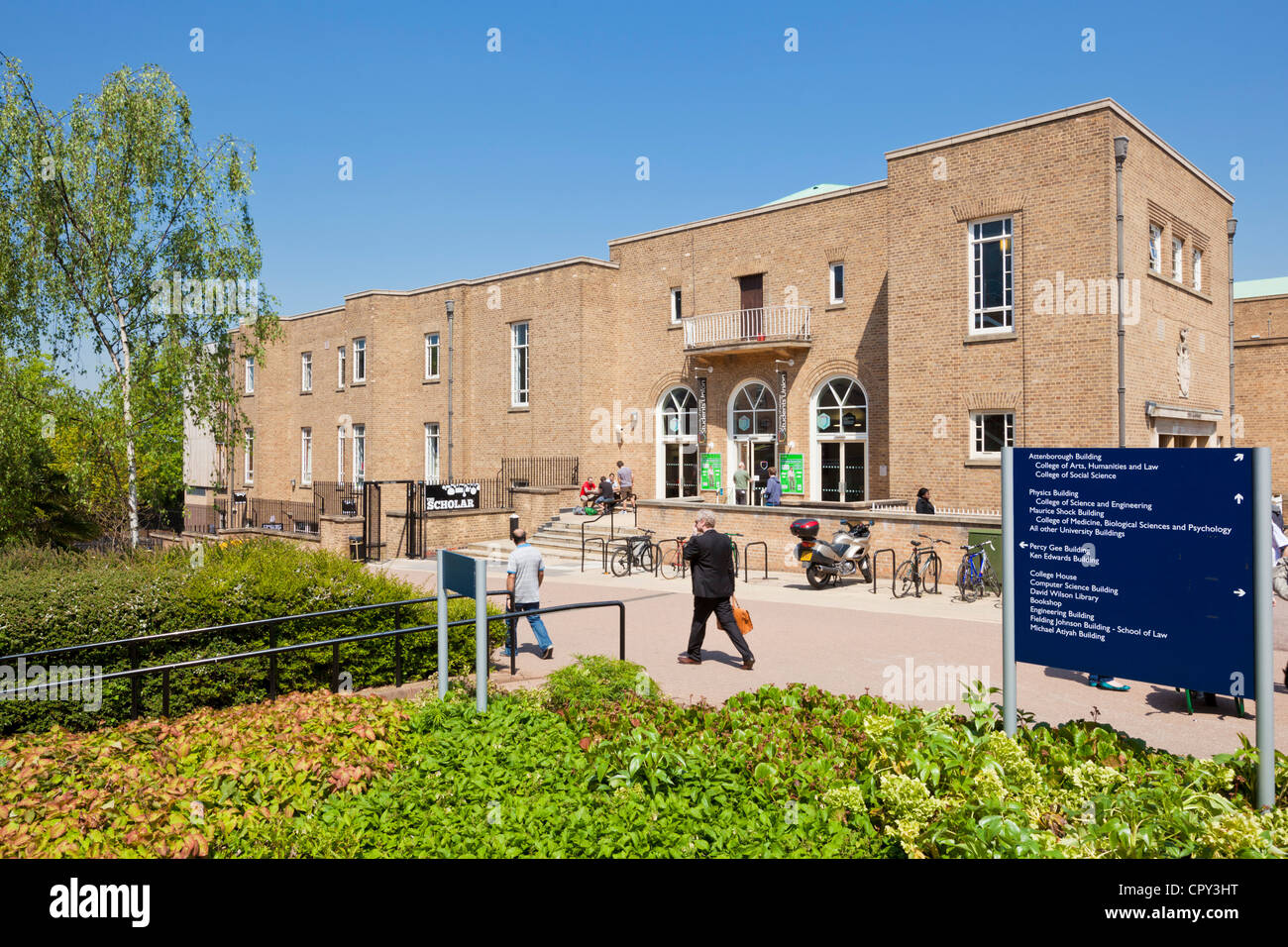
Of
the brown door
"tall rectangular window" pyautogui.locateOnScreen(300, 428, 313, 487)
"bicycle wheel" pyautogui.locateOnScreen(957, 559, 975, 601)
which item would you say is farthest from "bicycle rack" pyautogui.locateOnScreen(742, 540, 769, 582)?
"tall rectangular window" pyautogui.locateOnScreen(300, 428, 313, 487)

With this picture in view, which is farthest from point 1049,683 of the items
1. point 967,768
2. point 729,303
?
point 729,303

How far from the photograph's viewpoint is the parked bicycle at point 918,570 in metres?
16.3

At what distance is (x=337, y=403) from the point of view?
39.8 meters

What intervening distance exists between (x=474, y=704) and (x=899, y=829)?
3649mm

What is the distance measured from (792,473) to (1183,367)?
10.3 meters

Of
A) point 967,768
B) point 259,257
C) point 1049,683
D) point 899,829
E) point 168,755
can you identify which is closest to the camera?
point 899,829

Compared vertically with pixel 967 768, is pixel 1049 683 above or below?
below

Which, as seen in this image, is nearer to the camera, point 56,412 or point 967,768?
point 967,768

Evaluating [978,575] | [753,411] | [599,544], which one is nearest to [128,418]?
[599,544]

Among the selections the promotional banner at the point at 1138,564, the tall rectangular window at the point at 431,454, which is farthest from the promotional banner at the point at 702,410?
the promotional banner at the point at 1138,564

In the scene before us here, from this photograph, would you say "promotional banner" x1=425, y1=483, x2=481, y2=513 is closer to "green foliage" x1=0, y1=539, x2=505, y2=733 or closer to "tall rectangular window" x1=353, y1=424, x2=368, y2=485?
"tall rectangular window" x1=353, y1=424, x2=368, y2=485

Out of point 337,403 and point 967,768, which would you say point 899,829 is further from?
point 337,403

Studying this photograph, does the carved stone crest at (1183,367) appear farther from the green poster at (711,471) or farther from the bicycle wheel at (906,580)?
the green poster at (711,471)
